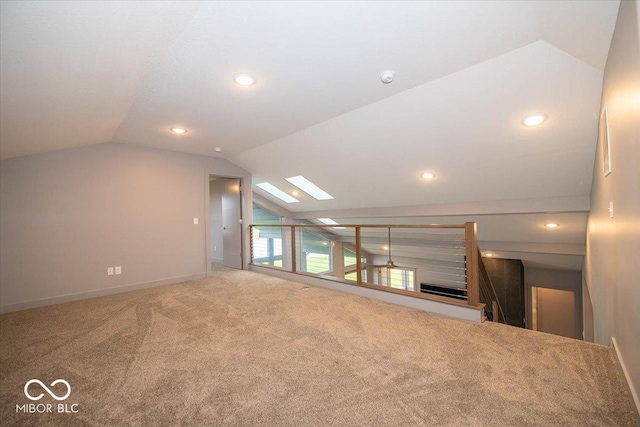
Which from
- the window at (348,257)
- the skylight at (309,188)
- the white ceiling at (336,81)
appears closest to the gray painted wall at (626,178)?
the white ceiling at (336,81)

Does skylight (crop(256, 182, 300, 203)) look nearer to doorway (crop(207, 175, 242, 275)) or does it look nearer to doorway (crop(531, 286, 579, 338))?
doorway (crop(207, 175, 242, 275))

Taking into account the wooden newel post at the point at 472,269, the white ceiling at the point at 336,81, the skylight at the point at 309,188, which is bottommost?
the wooden newel post at the point at 472,269

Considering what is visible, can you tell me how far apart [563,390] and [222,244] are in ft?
20.4

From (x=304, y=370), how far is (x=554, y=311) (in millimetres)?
9522

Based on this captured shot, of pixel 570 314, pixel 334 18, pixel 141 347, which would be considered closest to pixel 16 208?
pixel 141 347

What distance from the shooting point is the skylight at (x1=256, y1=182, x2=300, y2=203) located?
735 cm

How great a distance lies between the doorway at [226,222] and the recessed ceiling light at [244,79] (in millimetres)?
3387

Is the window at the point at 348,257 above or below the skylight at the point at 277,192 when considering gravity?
below

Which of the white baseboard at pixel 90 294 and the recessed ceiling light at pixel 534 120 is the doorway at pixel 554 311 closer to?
the recessed ceiling light at pixel 534 120

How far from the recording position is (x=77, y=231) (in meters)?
3.94

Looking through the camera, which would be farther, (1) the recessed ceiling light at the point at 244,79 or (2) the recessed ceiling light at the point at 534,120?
(2) the recessed ceiling light at the point at 534,120

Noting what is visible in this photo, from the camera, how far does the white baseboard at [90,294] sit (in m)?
3.46

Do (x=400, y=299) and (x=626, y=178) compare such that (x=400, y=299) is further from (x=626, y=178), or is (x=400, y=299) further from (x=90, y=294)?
(x=90, y=294)

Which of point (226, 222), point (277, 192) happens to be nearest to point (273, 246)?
point (277, 192)
